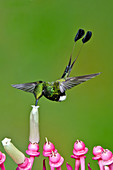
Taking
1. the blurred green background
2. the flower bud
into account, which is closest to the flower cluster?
the flower bud

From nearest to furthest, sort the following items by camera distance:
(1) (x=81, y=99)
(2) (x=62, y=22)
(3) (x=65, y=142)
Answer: (3) (x=65, y=142), (1) (x=81, y=99), (2) (x=62, y=22)

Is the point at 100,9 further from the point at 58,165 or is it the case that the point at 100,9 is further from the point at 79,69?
the point at 58,165

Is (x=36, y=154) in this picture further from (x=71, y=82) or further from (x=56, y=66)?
(x=56, y=66)

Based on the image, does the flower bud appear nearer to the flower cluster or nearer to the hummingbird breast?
the flower cluster

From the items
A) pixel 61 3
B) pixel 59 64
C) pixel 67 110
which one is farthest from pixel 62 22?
pixel 67 110

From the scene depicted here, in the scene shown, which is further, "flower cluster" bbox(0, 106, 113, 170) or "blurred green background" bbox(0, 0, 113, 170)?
"blurred green background" bbox(0, 0, 113, 170)

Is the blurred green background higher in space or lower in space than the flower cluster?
higher

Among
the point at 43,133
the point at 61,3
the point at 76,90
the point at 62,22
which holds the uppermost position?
the point at 61,3

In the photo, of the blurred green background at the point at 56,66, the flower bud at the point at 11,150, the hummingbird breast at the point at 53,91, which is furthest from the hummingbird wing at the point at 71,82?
the blurred green background at the point at 56,66
